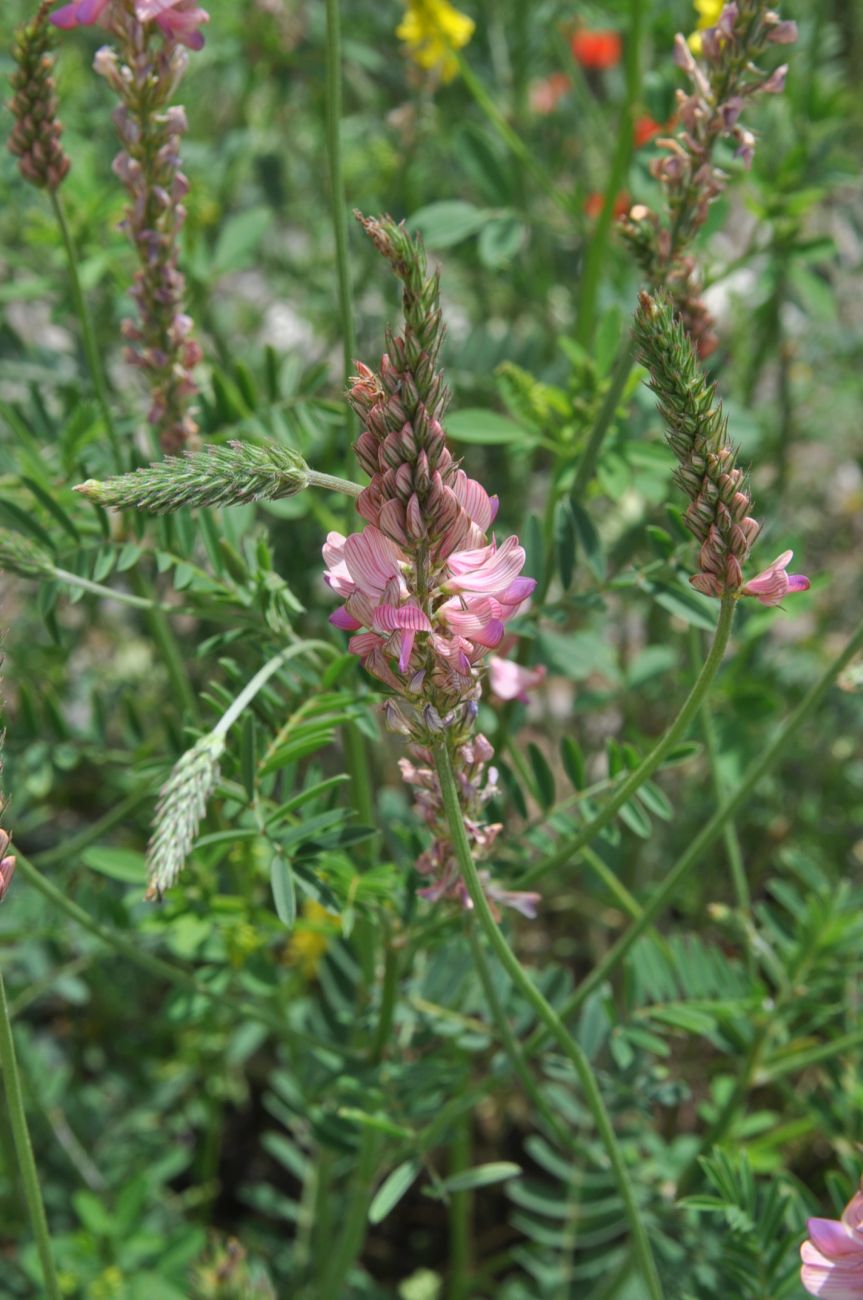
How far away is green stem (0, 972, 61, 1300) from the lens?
4.09ft

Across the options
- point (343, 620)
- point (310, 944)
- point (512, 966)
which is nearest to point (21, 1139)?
point (512, 966)

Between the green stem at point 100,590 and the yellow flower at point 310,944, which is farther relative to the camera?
the yellow flower at point 310,944

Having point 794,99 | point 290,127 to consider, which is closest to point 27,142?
point 794,99

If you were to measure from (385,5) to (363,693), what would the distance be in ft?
9.05

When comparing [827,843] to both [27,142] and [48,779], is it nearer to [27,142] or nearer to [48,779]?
[48,779]

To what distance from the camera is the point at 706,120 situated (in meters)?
1.50

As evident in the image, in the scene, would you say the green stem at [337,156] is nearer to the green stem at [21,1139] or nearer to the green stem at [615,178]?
the green stem at [615,178]

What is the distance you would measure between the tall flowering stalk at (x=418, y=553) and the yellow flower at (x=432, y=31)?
1.73 meters

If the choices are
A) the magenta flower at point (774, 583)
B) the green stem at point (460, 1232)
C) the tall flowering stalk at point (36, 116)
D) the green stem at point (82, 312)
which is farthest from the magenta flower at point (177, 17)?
the green stem at point (460, 1232)

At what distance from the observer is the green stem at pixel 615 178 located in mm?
2182

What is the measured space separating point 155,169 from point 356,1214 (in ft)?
4.91

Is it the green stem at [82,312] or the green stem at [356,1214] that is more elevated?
the green stem at [82,312]

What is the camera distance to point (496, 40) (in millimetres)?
3283

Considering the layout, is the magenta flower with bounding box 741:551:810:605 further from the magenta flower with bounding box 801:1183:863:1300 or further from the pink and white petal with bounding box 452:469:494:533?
the magenta flower with bounding box 801:1183:863:1300
